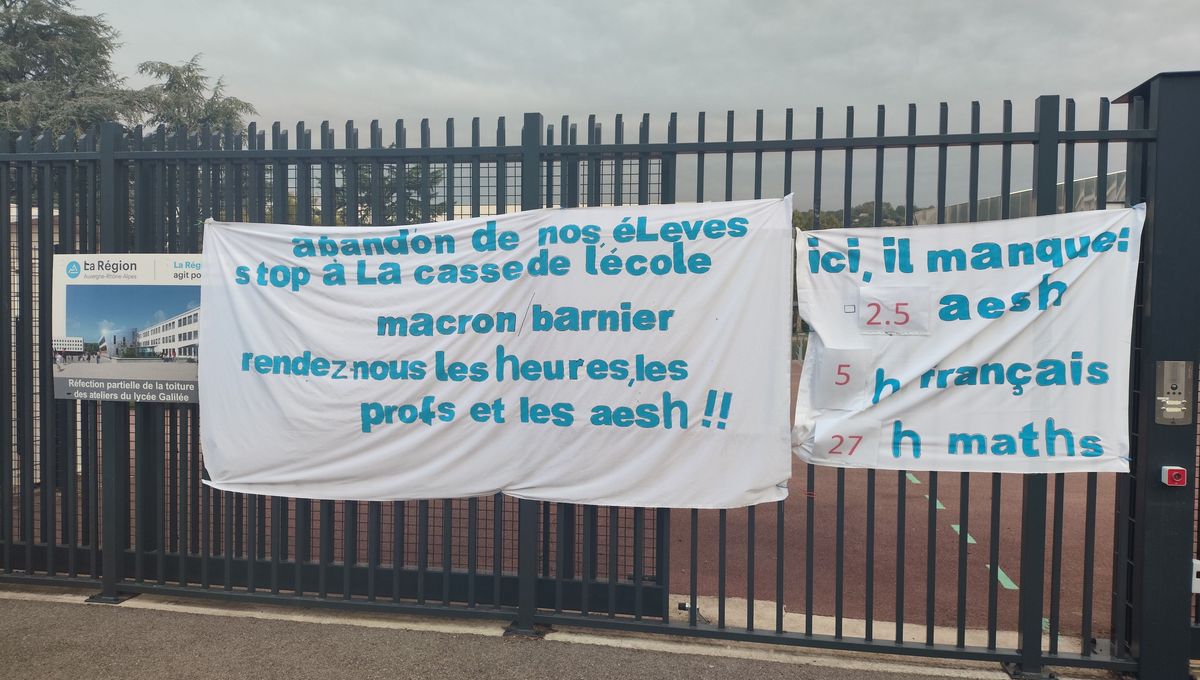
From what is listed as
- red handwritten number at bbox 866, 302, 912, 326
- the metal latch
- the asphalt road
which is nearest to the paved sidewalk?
the asphalt road

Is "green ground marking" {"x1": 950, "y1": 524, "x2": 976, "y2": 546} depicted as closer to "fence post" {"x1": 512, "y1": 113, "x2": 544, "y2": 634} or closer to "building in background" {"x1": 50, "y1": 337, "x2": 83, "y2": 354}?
"fence post" {"x1": 512, "y1": 113, "x2": 544, "y2": 634}

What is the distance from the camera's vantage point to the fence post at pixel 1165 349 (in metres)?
3.66

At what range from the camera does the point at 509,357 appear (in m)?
4.15

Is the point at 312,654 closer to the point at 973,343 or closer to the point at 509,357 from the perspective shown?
the point at 509,357

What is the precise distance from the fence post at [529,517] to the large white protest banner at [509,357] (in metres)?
0.15

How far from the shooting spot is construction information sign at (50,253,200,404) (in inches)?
181

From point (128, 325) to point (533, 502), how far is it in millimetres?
2751

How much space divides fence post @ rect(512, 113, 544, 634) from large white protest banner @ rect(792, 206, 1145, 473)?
Result: 1510 millimetres

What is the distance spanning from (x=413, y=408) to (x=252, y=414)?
40.5 inches

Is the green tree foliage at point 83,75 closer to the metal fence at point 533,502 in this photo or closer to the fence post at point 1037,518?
the metal fence at point 533,502

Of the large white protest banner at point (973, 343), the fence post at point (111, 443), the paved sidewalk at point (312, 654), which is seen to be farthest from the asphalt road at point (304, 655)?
the large white protest banner at point (973, 343)

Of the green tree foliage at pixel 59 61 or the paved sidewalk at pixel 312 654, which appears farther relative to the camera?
the green tree foliage at pixel 59 61

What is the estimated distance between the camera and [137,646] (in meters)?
4.16

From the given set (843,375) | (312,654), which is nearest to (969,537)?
(843,375)
